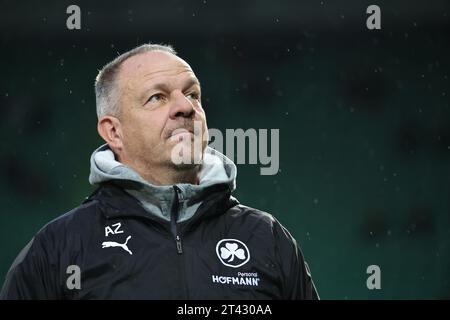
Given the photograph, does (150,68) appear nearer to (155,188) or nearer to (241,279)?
(155,188)

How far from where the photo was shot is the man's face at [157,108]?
7.77 ft

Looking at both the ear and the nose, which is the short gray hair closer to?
the ear

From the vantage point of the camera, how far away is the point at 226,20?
5020 millimetres

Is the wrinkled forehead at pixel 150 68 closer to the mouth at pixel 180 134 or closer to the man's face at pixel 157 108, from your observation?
the man's face at pixel 157 108

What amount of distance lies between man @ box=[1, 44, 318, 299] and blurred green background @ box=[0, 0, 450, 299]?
94.3 inches

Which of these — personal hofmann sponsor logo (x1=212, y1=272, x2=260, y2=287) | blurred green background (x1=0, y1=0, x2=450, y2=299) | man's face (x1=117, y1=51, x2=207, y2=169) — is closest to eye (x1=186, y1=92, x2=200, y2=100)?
man's face (x1=117, y1=51, x2=207, y2=169)

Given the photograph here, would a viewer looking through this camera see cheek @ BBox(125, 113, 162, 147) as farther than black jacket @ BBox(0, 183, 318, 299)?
Yes

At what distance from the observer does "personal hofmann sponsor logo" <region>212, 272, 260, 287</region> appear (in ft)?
7.14

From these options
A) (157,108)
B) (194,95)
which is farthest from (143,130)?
(194,95)

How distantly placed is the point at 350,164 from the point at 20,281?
130 inches

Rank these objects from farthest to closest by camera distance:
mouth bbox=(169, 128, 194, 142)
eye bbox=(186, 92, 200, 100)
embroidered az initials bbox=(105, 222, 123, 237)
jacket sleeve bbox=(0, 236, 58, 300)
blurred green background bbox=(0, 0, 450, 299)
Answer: blurred green background bbox=(0, 0, 450, 299), eye bbox=(186, 92, 200, 100), mouth bbox=(169, 128, 194, 142), embroidered az initials bbox=(105, 222, 123, 237), jacket sleeve bbox=(0, 236, 58, 300)

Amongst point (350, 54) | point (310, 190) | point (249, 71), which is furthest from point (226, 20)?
point (310, 190)

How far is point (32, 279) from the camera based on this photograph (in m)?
2.12

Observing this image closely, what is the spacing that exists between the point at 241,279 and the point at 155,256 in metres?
0.26
